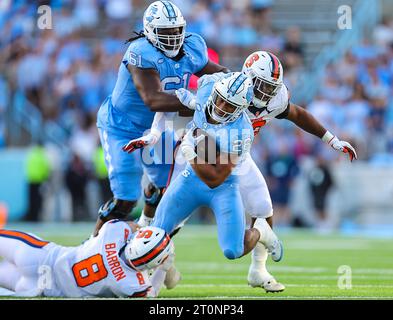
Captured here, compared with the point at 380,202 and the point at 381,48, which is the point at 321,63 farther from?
the point at 380,202

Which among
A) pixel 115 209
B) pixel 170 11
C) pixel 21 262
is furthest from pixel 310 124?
pixel 21 262

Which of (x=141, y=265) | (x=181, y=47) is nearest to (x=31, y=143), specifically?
(x=181, y=47)

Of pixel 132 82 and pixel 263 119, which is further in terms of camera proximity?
pixel 132 82

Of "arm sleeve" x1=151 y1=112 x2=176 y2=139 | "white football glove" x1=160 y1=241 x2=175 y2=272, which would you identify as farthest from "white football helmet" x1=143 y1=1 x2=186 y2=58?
"white football glove" x1=160 y1=241 x2=175 y2=272

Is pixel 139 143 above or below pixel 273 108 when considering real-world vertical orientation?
below

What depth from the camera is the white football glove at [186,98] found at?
24.2 ft

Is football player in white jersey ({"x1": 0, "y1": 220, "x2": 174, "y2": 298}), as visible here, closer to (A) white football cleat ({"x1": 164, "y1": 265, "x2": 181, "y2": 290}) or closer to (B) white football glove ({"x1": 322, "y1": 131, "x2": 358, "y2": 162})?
(A) white football cleat ({"x1": 164, "y1": 265, "x2": 181, "y2": 290})

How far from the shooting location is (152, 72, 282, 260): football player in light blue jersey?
7.04 meters

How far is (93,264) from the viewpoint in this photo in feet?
22.5

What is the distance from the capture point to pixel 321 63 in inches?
672

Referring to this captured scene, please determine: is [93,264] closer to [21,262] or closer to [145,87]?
[21,262]

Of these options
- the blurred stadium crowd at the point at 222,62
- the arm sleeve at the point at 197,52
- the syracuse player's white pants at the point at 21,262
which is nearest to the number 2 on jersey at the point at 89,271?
the syracuse player's white pants at the point at 21,262

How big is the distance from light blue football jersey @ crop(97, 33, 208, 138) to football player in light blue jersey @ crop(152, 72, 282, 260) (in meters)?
0.74

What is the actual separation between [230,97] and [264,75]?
52 cm
